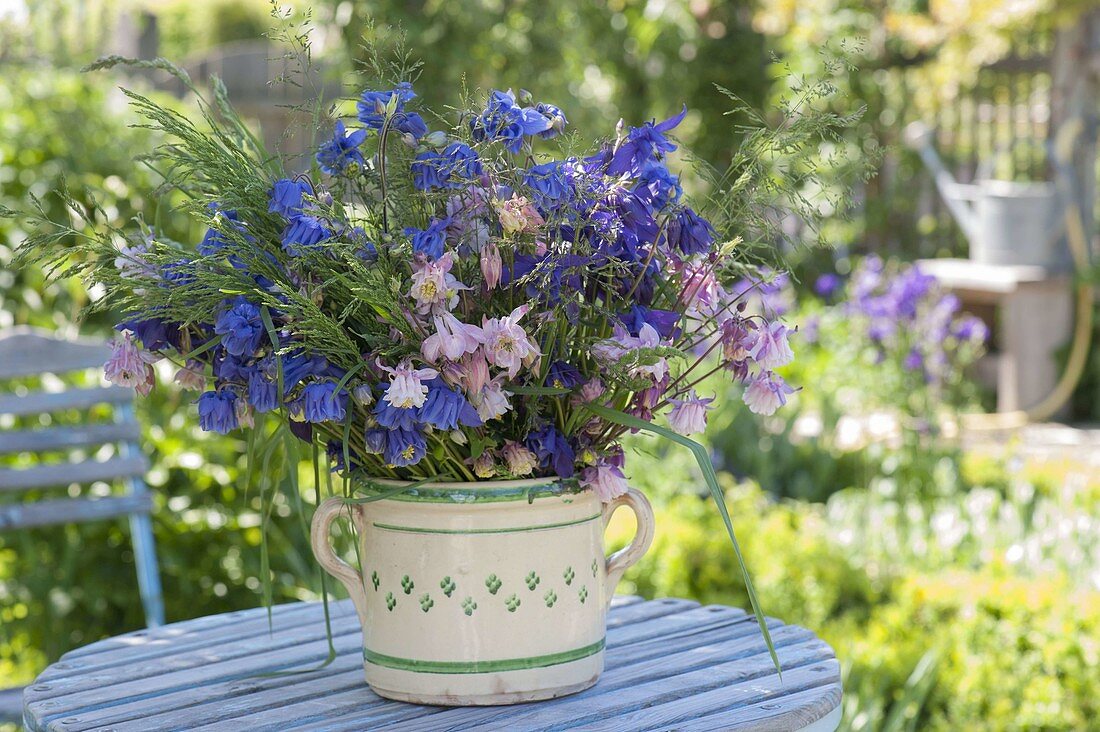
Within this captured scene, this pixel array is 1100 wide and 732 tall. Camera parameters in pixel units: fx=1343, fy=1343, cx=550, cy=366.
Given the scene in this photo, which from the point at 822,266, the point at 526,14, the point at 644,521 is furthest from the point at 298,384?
the point at 822,266

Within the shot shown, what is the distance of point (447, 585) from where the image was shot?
4.64ft

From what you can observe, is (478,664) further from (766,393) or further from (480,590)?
(766,393)

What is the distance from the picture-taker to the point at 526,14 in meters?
4.75

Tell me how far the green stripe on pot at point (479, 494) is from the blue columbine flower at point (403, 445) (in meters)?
0.08

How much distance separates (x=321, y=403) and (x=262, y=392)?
89 mm

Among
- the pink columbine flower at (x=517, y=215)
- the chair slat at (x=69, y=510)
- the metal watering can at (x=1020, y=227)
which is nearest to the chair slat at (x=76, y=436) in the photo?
the chair slat at (x=69, y=510)

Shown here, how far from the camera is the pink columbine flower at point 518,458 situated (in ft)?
4.51

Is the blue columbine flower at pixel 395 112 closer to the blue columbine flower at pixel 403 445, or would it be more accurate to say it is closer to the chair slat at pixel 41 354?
the blue columbine flower at pixel 403 445

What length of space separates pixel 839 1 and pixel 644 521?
6.23m

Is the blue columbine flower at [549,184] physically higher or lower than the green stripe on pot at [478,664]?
higher

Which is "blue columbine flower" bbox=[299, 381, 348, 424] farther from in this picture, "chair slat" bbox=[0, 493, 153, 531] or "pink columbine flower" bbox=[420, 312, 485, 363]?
"chair slat" bbox=[0, 493, 153, 531]

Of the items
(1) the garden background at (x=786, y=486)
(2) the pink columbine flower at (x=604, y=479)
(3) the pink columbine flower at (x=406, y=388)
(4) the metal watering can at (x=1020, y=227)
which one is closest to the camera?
(3) the pink columbine flower at (x=406, y=388)

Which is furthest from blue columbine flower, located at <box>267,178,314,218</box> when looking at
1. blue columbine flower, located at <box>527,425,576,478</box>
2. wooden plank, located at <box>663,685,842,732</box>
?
wooden plank, located at <box>663,685,842,732</box>

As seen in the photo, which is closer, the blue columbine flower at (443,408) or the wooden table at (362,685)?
the blue columbine flower at (443,408)
